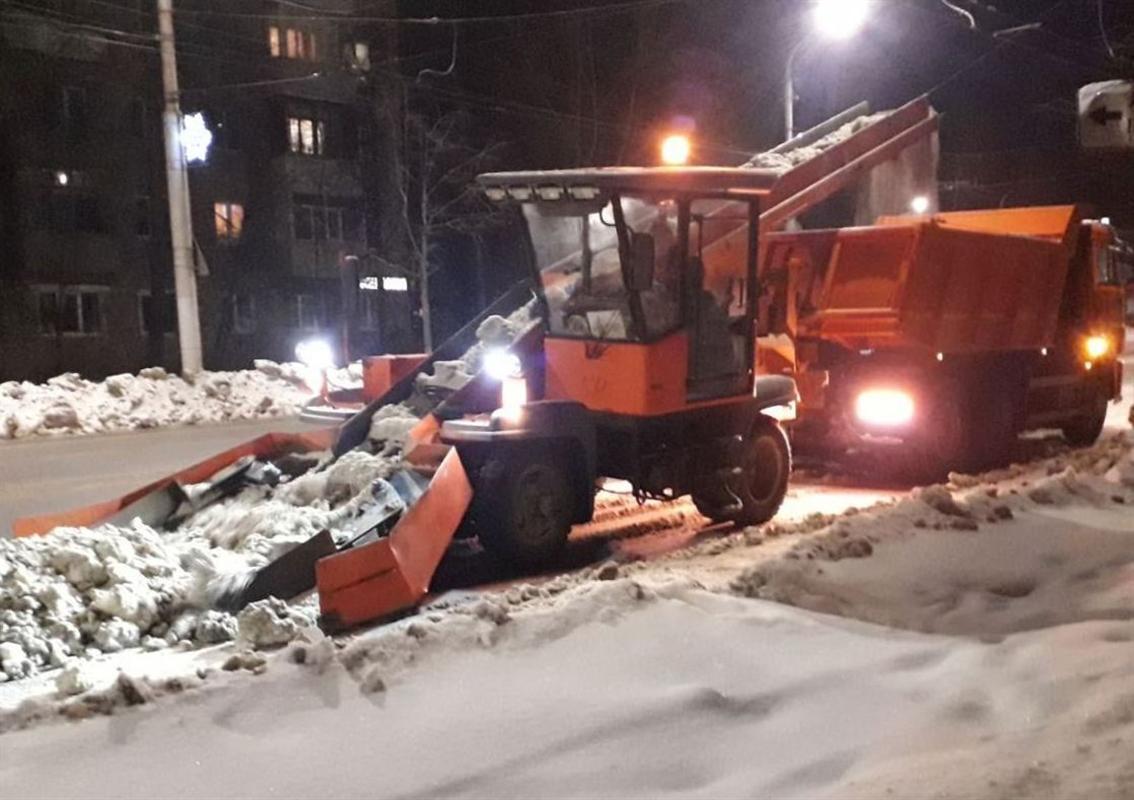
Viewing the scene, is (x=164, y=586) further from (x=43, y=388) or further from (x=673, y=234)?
(x=43, y=388)

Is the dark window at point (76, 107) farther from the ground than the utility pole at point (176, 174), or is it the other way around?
the dark window at point (76, 107)

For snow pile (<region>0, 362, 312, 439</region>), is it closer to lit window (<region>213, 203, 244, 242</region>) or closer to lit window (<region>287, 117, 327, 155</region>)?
lit window (<region>213, 203, 244, 242</region>)

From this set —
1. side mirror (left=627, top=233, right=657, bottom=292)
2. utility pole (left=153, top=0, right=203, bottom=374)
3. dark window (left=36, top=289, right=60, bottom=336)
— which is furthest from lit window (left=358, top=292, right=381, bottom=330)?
side mirror (left=627, top=233, right=657, bottom=292)

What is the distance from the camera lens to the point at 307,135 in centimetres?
3947

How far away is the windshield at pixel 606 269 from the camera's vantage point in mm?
8609

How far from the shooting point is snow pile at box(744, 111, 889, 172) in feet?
43.7

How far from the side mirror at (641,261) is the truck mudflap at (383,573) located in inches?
92.5

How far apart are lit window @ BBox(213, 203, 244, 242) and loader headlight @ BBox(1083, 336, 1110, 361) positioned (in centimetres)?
2985

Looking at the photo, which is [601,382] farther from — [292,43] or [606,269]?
[292,43]

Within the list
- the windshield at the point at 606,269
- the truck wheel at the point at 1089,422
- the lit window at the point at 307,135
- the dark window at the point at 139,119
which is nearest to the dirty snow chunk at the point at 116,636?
the windshield at the point at 606,269

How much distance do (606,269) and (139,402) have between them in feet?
45.6

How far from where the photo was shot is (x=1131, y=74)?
15.7 meters

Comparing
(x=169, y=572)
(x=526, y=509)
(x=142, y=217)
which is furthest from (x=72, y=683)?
(x=142, y=217)

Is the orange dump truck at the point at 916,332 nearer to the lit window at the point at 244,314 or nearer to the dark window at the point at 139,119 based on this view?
the lit window at the point at 244,314
